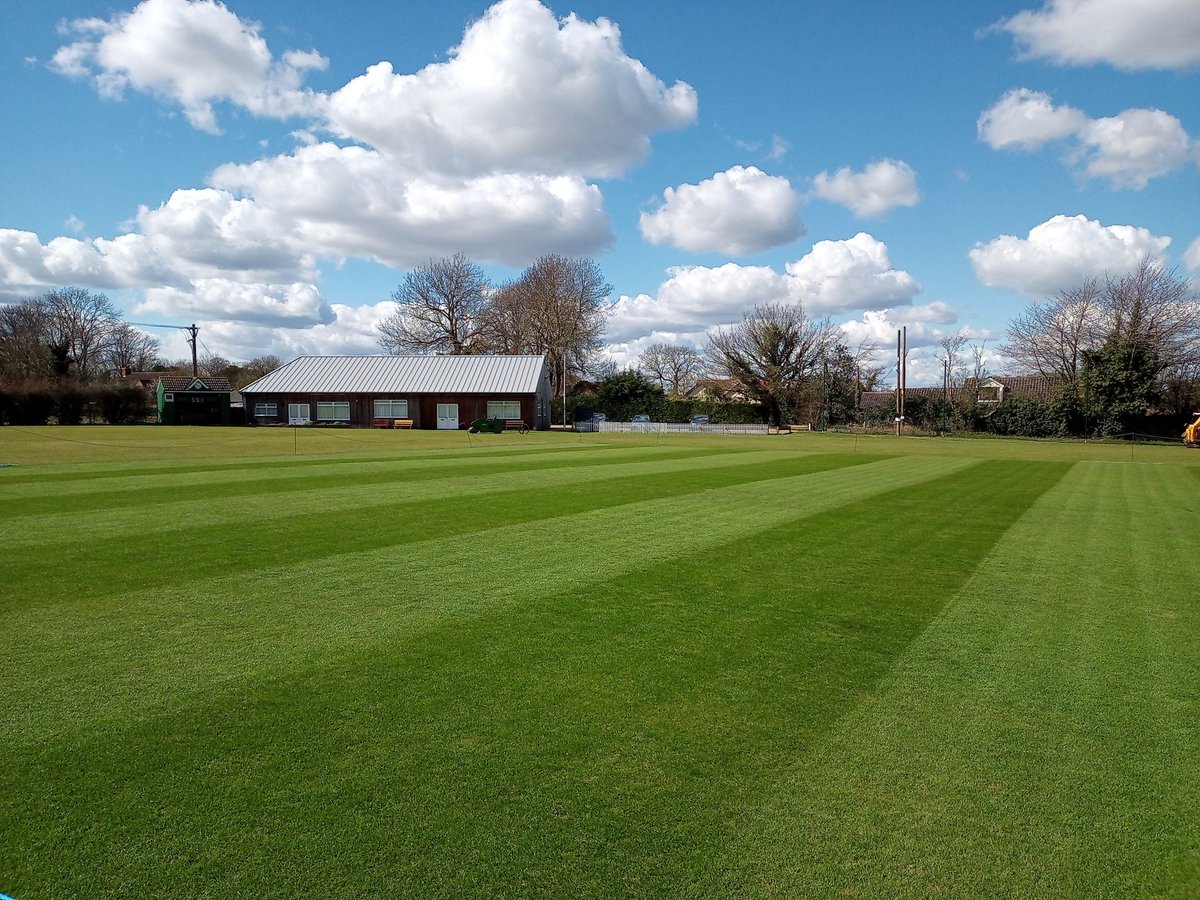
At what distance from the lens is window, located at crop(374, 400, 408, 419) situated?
55.7 meters

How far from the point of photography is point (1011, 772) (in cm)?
365

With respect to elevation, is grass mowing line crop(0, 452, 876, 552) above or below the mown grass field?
above

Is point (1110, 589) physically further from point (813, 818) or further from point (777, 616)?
point (813, 818)

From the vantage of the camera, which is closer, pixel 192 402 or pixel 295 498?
pixel 295 498

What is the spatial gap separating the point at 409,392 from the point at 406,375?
229 centimetres

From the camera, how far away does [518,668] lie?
486cm

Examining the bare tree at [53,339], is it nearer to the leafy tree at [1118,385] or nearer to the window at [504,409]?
the window at [504,409]

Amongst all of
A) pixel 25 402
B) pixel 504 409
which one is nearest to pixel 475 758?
pixel 504 409

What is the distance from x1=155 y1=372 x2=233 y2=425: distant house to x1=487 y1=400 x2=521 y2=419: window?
23.6 meters

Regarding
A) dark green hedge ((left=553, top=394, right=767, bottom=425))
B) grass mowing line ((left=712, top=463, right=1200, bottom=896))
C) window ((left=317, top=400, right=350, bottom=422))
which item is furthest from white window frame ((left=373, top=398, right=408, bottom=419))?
grass mowing line ((left=712, top=463, right=1200, bottom=896))

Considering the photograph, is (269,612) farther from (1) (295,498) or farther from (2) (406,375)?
(2) (406,375)

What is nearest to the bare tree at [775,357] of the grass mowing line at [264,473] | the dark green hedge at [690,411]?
the dark green hedge at [690,411]

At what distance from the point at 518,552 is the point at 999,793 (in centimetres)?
580

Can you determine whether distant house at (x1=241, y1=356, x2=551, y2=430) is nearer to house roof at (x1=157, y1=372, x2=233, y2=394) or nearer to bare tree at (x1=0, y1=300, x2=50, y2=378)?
house roof at (x1=157, y1=372, x2=233, y2=394)
